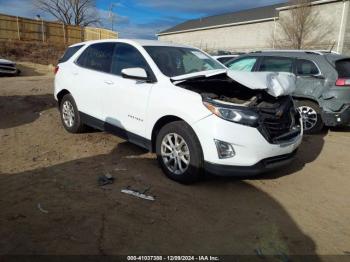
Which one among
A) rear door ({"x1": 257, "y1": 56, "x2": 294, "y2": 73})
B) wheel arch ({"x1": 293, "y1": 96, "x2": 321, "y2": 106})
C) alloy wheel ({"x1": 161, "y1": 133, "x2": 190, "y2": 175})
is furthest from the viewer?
rear door ({"x1": 257, "y1": 56, "x2": 294, "y2": 73})

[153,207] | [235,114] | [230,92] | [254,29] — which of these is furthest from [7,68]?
[254,29]

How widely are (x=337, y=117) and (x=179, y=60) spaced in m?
3.66

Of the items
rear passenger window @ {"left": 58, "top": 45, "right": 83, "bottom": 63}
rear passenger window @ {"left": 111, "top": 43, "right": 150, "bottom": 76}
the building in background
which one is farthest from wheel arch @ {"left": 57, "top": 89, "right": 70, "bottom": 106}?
the building in background

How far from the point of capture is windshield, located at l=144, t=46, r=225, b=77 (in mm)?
4891

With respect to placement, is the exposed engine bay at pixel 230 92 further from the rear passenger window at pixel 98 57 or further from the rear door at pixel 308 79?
the rear door at pixel 308 79

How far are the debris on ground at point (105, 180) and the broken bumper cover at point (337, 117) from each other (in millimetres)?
4710

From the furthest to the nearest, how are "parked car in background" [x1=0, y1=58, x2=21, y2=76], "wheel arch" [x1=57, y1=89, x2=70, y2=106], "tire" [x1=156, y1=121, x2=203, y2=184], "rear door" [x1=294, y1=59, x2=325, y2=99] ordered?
"parked car in background" [x1=0, y1=58, x2=21, y2=76] → "rear door" [x1=294, y1=59, x2=325, y2=99] → "wheel arch" [x1=57, y1=89, x2=70, y2=106] → "tire" [x1=156, y1=121, x2=203, y2=184]

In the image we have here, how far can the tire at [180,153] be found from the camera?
13.5 feet

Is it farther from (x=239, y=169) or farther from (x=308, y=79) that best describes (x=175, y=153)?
(x=308, y=79)

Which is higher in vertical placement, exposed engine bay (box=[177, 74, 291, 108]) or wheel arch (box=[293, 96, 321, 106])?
exposed engine bay (box=[177, 74, 291, 108])

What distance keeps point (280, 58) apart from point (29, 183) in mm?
5958

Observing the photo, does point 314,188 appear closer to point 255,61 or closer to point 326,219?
point 326,219

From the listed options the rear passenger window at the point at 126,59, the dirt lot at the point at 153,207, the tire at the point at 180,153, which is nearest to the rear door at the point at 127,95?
the rear passenger window at the point at 126,59

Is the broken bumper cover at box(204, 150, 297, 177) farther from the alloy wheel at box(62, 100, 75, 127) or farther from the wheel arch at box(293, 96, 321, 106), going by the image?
the wheel arch at box(293, 96, 321, 106)
